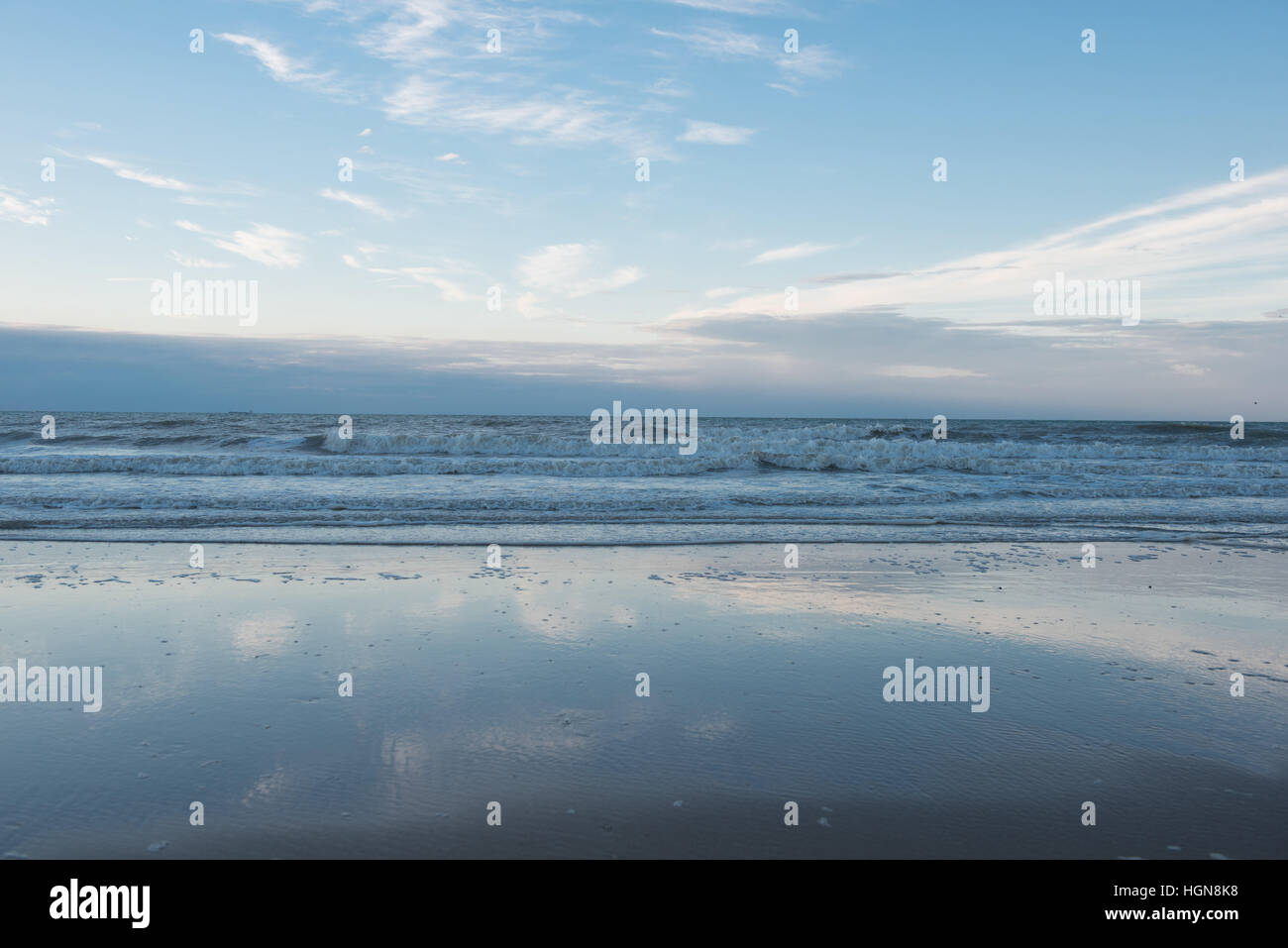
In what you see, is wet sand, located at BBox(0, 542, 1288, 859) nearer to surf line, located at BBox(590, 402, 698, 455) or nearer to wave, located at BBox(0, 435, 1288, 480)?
wave, located at BBox(0, 435, 1288, 480)

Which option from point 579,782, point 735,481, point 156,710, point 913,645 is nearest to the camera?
point 579,782

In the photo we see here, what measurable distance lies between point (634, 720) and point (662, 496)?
1265 centimetres

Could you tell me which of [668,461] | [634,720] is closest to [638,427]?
[668,461]

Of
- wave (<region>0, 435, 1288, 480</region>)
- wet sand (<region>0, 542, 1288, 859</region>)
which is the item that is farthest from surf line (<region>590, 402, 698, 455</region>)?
wet sand (<region>0, 542, 1288, 859</region>)

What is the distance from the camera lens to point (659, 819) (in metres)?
3.78

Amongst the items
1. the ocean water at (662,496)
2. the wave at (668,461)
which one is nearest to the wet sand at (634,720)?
the ocean water at (662,496)

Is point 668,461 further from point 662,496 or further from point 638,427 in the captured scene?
point 638,427

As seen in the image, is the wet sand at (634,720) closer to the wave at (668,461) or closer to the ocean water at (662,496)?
the ocean water at (662,496)

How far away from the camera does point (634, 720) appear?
16.6ft

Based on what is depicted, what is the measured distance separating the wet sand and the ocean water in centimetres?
408

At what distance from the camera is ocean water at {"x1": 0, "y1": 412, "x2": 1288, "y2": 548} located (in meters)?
13.2
